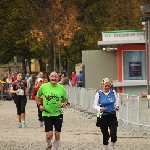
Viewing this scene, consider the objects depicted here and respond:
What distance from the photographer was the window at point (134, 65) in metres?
38.2

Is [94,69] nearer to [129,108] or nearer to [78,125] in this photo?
[78,125]

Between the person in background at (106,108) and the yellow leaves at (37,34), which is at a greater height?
the yellow leaves at (37,34)

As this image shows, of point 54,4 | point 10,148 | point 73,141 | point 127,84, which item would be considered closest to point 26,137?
point 73,141

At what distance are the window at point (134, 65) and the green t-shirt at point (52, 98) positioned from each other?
73.0 ft

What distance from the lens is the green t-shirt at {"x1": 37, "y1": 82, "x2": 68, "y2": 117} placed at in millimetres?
16047

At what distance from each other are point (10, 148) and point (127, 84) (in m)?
20.7

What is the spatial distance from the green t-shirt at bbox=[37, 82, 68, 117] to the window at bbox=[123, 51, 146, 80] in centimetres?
2226

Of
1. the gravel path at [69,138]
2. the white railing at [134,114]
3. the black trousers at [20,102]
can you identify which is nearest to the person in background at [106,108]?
the gravel path at [69,138]

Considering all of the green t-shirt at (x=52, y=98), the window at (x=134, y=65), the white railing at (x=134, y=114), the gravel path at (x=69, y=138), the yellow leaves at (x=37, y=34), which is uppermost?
the yellow leaves at (x=37, y=34)

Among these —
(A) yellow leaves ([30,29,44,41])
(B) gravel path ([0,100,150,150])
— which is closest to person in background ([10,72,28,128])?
(B) gravel path ([0,100,150,150])

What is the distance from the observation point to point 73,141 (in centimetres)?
1931

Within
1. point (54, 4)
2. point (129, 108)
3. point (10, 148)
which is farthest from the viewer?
point (54, 4)

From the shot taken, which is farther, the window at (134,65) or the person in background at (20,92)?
the window at (134,65)

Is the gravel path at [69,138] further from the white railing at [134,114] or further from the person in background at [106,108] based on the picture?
the person in background at [106,108]
